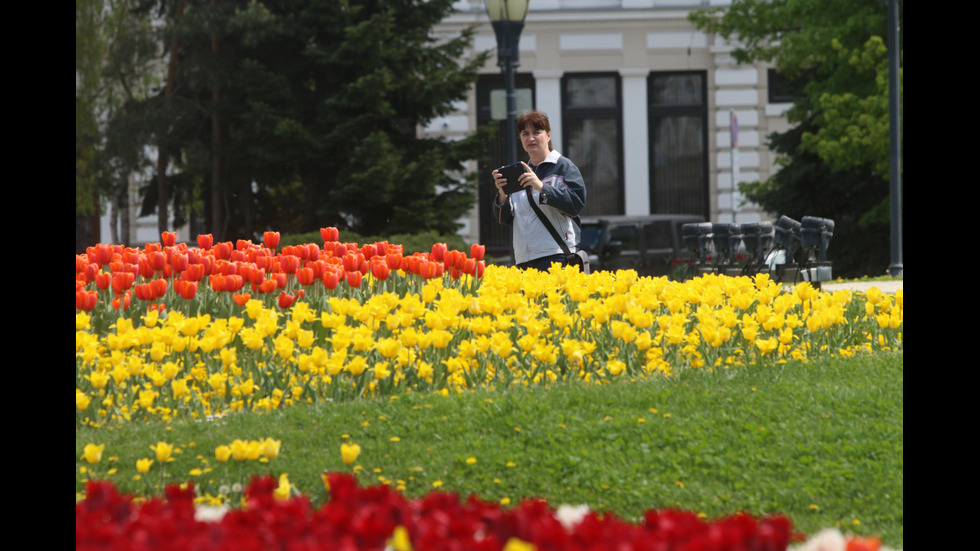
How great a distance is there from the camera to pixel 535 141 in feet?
24.1

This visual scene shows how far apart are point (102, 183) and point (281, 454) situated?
2020cm

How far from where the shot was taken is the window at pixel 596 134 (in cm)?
2898

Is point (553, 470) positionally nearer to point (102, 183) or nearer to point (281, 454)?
point (281, 454)

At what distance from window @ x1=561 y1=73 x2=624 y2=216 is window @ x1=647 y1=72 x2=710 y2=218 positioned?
3.09ft

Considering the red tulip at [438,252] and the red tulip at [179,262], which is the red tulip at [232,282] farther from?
the red tulip at [438,252]

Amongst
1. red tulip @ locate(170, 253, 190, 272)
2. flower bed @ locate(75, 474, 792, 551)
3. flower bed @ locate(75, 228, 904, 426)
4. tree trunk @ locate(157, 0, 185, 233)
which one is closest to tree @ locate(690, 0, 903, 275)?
tree trunk @ locate(157, 0, 185, 233)

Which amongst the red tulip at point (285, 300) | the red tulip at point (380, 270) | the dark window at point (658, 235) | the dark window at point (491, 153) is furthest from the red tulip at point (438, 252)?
the dark window at point (491, 153)

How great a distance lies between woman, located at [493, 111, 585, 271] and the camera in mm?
7246

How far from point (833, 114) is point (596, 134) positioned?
8990mm

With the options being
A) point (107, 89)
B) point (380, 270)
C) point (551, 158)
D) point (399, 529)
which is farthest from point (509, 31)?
point (107, 89)

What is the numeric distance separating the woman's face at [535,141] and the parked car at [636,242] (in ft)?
39.5

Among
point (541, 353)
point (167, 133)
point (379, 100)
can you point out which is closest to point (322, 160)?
point (379, 100)

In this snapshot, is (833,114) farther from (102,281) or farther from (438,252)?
(102,281)

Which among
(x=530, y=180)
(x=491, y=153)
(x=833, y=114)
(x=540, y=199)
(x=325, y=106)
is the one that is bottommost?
(x=540, y=199)
